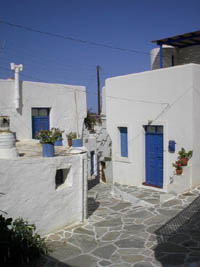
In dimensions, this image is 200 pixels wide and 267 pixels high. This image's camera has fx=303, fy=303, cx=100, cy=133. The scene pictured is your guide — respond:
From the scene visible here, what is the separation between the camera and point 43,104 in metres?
13.5

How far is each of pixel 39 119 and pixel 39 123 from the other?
7.1 inches

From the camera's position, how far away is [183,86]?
11.2m

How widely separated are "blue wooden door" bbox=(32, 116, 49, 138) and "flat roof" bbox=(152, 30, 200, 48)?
675cm

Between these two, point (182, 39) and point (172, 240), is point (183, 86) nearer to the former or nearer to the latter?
point (182, 39)

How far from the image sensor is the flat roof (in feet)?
46.4

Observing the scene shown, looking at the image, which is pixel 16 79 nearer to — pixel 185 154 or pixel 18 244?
pixel 185 154

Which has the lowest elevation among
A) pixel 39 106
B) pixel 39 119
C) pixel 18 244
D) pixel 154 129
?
pixel 18 244

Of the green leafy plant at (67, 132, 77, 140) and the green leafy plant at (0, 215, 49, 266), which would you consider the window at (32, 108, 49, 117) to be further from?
the green leafy plant at (0, 215, 49, 266)

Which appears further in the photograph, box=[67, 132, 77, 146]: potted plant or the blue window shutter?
the blue window shutter

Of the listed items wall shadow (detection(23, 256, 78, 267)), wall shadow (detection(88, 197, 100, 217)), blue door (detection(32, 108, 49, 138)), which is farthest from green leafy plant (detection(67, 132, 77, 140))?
wall shadow (detection(23, 256, 78, 267))

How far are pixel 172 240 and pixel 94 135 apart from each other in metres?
8.94

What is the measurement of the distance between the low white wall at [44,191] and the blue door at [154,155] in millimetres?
4412

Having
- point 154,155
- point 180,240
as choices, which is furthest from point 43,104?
point 180,240

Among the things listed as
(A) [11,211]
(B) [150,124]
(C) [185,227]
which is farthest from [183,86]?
(A) [11,211]
